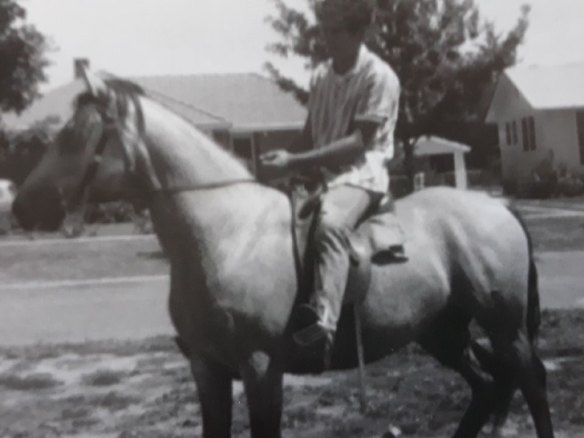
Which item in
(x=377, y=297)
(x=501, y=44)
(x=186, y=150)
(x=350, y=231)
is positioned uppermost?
(x=501, y=44)

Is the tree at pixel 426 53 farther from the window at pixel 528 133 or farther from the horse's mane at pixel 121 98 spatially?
the horse's mane at pixel 121 98

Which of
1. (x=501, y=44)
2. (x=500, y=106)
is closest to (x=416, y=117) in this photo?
(x=501, y=44)

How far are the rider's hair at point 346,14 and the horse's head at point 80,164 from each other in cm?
116

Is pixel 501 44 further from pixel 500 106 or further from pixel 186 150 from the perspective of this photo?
pixel 186 150

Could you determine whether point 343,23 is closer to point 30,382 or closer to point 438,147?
point 30,382

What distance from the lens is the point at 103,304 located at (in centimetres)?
1455

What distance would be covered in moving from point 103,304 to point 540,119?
29.3 metres

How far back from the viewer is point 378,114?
5191 mm

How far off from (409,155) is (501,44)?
27.8ft

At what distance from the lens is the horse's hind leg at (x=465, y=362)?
6211 mm

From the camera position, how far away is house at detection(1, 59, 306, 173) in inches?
1221

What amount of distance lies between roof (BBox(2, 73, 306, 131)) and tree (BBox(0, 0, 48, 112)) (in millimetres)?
7002

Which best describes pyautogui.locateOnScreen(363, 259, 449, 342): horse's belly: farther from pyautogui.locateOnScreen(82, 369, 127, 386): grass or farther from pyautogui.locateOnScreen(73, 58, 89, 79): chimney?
pyautogui.locateOnScreen(82, 369, 127, 386): grass

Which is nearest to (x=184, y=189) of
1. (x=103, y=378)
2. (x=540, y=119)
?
(x=103, y=378)
